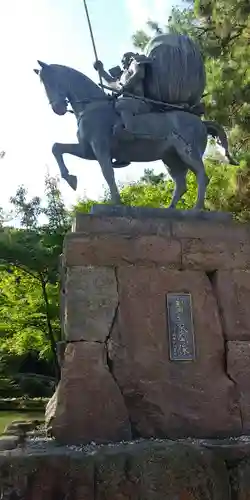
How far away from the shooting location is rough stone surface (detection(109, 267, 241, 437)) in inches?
163

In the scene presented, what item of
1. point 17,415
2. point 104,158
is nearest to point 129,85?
point 104,158

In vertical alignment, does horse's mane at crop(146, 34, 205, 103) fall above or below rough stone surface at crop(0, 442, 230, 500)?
above

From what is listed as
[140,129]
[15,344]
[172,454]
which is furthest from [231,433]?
[15,344]

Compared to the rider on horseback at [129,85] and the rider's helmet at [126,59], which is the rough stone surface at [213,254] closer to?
the rider on horseback at [129,85]

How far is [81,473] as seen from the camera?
11.0 ft

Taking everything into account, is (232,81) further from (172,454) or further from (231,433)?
(172,454)

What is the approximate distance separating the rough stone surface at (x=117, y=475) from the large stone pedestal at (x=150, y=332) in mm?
538

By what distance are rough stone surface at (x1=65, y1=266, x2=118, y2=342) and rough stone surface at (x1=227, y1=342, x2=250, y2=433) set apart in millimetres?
1078

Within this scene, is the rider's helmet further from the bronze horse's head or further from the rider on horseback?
the bronze horse's head

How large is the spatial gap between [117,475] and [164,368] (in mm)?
1058

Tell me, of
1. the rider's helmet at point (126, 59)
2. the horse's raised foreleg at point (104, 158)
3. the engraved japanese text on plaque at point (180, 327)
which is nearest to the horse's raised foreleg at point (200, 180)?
the horse's raised foreleg at point (104, 158)

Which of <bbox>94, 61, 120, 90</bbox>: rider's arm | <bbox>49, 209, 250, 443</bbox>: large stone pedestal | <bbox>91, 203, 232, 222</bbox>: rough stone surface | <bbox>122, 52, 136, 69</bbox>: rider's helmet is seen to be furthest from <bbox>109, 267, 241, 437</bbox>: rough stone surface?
<bbox>122, 52, 136, 69</bbox>: rider's helmet

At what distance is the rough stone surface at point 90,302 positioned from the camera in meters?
4.17

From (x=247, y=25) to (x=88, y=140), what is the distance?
594 centimetres
